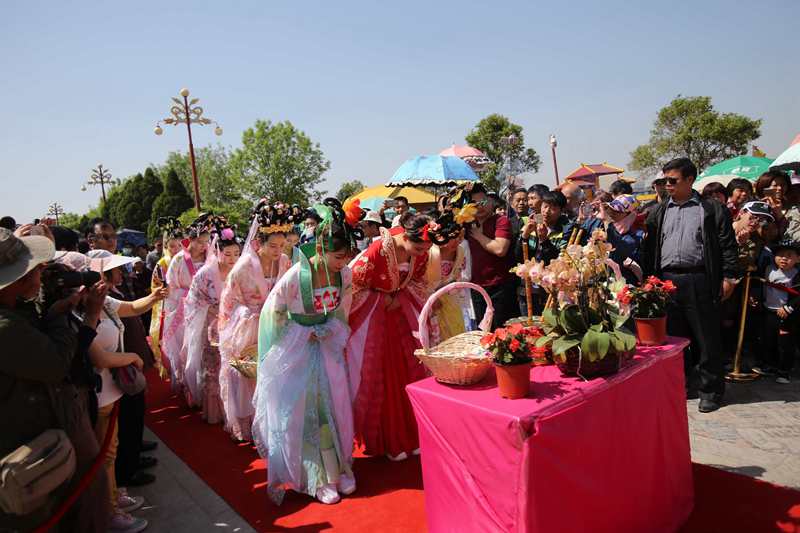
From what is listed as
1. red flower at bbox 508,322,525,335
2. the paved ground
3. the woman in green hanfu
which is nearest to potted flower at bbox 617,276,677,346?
red flower at bbox 508,322,525,335

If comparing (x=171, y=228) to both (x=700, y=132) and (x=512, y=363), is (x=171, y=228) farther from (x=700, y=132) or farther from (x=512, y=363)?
(x=700, y=132)

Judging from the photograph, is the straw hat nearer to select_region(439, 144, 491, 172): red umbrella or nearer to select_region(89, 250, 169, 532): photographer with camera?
select_region(89, 250, 169, 532): photographer with camera

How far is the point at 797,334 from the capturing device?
4777mm

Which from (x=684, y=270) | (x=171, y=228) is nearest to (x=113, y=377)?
(x=171, y=228)

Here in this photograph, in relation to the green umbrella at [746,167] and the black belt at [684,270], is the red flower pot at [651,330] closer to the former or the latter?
the black belt at [684,270]

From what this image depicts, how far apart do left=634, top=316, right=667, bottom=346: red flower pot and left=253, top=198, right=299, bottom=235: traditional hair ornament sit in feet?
9.11

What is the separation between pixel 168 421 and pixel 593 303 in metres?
4.38

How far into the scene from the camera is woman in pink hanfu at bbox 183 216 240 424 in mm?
4766

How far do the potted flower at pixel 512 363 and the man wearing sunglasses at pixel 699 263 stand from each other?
2648 mm

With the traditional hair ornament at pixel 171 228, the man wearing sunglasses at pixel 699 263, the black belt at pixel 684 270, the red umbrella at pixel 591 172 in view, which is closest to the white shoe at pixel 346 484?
the man wearing sunglasses at pixel 699 263

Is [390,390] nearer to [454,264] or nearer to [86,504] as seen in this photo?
[454,264]

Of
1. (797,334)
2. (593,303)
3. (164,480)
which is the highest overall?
(593,303)

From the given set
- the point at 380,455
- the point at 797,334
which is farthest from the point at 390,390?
the point at 797,334

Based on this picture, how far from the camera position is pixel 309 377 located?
3.40 m
